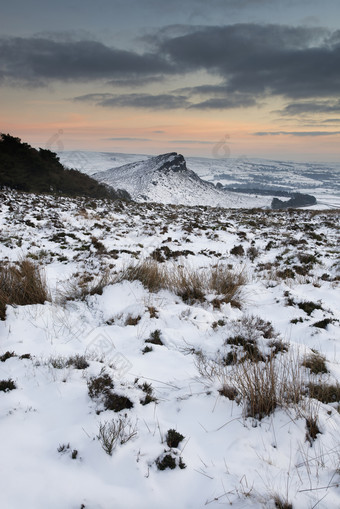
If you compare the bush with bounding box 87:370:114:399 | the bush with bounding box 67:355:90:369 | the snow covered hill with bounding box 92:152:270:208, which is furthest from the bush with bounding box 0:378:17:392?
the snow covered hill with bounding box 92:152:270:208

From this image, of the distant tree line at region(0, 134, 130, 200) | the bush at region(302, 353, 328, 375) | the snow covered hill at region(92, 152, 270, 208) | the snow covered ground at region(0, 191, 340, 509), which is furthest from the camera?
the snow covered hill at region(92, 152, 270, 208)

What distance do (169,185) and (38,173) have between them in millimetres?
75125

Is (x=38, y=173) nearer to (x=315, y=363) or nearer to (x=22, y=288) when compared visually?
(x=22, y=288)

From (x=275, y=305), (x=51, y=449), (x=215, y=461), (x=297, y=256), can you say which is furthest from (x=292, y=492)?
(x=297, y=256)

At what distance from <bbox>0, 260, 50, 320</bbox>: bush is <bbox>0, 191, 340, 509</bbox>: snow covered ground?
29cm

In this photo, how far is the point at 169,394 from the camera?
305 centimetres

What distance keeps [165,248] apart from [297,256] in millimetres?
5017

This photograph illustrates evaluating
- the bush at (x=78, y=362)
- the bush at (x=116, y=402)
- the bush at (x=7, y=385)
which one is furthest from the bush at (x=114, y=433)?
the bush at (x=7, y=385)

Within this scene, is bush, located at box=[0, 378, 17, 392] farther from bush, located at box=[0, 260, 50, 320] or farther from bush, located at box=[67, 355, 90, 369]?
bush, located at box=[0, 260, 50, 320]

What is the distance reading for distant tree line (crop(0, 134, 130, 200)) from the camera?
1185 inches

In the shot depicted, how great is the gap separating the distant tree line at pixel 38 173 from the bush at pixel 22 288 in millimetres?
27024

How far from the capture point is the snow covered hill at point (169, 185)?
9238cm

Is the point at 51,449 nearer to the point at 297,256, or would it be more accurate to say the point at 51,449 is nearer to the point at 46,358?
the point at 46,358

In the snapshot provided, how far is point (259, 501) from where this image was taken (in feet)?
6.20
